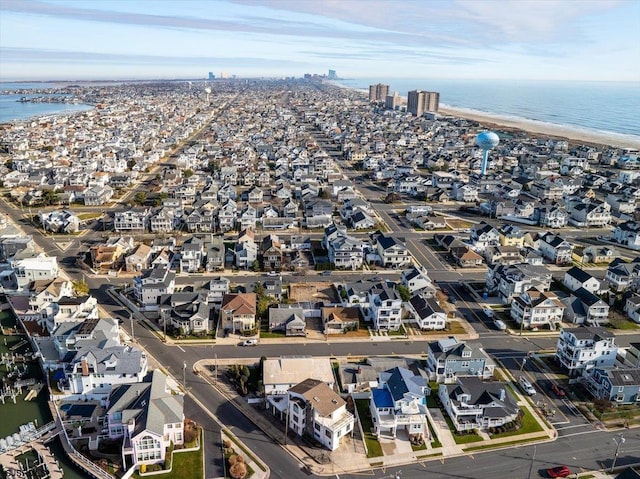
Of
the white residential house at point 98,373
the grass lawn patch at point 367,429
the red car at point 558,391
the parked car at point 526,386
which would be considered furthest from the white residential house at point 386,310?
the white residential house at point 98,373

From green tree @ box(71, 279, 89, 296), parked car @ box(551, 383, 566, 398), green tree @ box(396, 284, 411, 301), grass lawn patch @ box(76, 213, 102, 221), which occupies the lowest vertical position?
parked car @ box(551, 383, 566, 398)

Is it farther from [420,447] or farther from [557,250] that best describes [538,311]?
[420,447]

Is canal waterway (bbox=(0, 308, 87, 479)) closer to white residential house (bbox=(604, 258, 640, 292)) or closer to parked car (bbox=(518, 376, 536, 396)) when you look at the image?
parked car (bbox=(518, 376, 536, 396))

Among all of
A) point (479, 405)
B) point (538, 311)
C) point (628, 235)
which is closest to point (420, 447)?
point (479, 405)

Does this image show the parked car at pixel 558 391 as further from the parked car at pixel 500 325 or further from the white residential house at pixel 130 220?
the white residential house at pixel 130 220

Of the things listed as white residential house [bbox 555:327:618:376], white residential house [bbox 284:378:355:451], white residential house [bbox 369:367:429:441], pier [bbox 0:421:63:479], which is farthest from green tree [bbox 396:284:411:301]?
pier [bbox 0:421:63:479]

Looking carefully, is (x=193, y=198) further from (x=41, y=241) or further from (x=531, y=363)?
(x=531, y=363)

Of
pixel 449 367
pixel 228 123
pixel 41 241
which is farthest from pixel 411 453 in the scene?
pixel 228 123
